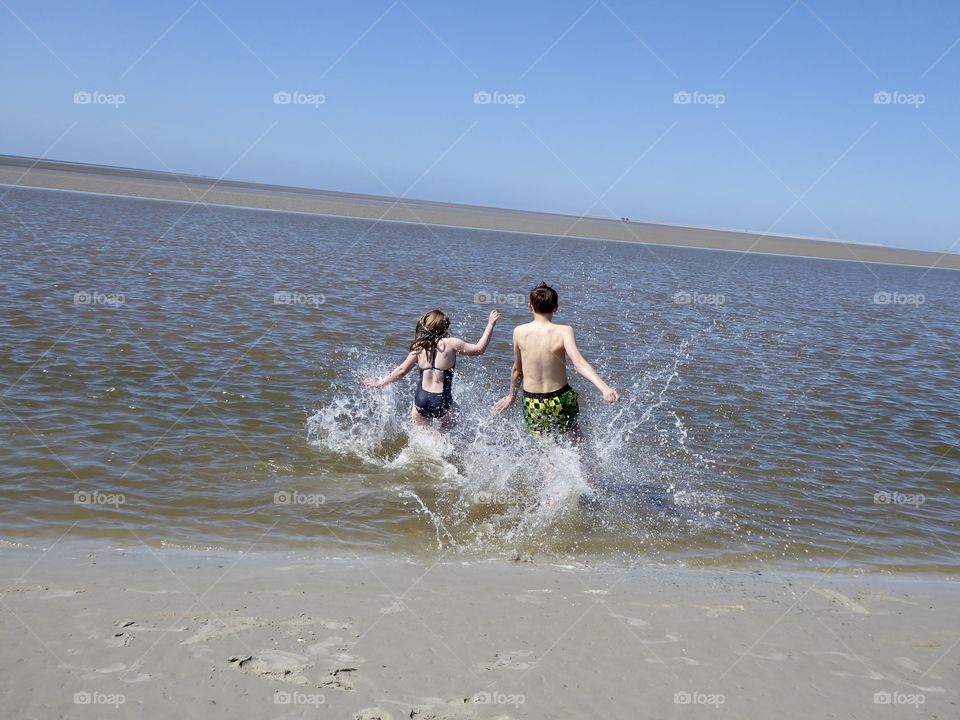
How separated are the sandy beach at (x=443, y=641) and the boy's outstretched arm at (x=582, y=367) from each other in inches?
53.4

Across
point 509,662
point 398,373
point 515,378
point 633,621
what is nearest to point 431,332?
point 398,373

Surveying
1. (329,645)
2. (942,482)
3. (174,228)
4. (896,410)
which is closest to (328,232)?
(174,228)

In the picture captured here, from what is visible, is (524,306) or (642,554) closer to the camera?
(642,554)

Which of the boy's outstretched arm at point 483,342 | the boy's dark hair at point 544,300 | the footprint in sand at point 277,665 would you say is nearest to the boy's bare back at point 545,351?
the boy's dark hair at point 544,300

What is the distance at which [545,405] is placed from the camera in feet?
22.4

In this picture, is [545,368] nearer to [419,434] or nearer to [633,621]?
[419,434]

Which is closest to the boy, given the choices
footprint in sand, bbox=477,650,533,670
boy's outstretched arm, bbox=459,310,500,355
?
boy's outstretched arm, bbox=459,310,500,355

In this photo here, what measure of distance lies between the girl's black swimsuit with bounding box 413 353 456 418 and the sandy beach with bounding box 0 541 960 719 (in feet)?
8.28

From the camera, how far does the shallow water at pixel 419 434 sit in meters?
6.38

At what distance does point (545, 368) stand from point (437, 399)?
1622 millimetres

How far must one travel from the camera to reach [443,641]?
434cm

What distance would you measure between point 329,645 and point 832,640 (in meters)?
2.98

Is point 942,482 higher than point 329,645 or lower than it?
higher

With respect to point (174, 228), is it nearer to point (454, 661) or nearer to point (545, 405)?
point (545, 405)
